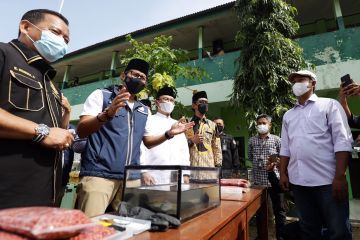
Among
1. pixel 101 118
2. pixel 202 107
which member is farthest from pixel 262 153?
pixel 101 118

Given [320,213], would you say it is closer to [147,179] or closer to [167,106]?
[147,179]

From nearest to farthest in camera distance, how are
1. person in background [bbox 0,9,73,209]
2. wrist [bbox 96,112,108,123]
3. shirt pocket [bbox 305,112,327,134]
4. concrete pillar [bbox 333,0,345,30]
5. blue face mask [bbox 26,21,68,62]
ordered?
person in background [bbox 0,9,73,209], blue face mask [bbox 26,21,68,62], wrist [bbox 96,112,108,123], shirt pocket [bbox 305,112,327,134], concrete pillar [bbox 333,0,345,30]

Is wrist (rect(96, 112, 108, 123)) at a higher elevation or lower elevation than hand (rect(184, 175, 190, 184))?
higher

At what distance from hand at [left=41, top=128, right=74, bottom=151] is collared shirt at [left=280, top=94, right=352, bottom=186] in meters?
1.99

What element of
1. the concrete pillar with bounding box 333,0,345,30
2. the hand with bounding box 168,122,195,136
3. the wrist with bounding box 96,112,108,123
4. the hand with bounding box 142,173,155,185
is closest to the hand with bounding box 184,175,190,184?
the hand with bounding box 142,173,155,185

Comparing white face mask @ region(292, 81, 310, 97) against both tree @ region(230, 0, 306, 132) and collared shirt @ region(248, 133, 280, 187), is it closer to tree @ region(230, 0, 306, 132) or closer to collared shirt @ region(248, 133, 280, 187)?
collared shirt @ region(248, 133, 280, 187)

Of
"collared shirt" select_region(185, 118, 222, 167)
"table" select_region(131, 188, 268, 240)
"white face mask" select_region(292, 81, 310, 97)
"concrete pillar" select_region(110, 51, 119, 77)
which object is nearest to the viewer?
"table" select_region(131, 188, 268, 240)

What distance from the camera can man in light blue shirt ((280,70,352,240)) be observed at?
6.89ft

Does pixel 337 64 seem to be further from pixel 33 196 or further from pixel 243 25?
pixel 33 196

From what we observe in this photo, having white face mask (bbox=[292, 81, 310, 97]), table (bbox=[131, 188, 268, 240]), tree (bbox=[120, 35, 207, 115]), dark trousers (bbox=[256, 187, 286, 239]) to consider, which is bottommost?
dark trousers (bbox=[256, 187, 286, 239])

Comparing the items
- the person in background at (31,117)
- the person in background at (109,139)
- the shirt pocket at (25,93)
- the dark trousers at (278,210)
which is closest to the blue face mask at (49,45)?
the person in background at (31,117)

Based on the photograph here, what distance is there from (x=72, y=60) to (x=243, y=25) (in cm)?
849

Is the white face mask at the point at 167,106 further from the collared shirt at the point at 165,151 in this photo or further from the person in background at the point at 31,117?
the person in background at the point at 31,117

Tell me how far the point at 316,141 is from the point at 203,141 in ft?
5.66
